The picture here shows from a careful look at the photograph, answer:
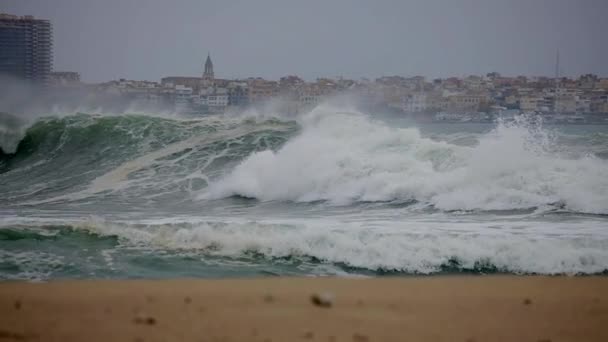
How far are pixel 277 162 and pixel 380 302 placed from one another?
9.27m

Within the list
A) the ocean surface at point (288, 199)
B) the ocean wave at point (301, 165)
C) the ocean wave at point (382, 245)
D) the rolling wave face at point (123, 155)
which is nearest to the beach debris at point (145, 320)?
the ocean surface at point (288, 199)

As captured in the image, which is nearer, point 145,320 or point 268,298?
point 145,320

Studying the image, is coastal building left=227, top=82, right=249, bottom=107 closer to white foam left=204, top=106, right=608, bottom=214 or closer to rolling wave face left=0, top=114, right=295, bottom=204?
rolling wave face left=0, top=114, right=295, bottom=204

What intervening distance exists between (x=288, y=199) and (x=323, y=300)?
796cm

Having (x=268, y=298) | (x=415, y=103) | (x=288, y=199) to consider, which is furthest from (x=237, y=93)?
(x=268, y=298)

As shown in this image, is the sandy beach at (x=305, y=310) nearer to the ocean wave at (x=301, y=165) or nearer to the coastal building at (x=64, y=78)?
the ocean wave at (x=301, y=165)

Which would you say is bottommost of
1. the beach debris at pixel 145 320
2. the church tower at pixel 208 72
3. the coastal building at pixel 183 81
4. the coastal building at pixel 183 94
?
the beach debris at pixel 145 320

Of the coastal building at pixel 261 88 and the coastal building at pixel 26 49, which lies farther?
the coastal building at pixel 261 88

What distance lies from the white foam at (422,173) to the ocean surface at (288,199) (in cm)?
3

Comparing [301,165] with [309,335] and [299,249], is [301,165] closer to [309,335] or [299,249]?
[299,249]

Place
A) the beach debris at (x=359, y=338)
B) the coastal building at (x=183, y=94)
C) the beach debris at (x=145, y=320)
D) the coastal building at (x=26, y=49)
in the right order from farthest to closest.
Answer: the coastal building at (x=183, y=94), the coastal building at (x=26, y=49), the beach debris at (x=145, y=320), the beach debris at (x=359, y=338)

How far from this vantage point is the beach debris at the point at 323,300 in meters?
3.48

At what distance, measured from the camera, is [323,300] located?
3.50 m

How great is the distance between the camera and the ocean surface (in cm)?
666
